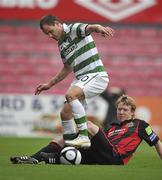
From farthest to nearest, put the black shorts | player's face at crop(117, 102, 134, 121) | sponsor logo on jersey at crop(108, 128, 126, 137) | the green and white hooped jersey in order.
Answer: the green and white hooped jersey, sponsor logo on jersey at crop(108, 128, 126, 137), player's face at crop(117, 102, 134, 121), the black shorts

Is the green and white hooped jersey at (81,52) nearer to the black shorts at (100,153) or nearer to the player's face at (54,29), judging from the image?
the player's face at (54,29)

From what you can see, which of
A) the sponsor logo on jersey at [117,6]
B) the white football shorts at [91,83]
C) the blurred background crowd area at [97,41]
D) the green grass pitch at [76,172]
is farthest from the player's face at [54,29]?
the sponsor logo on jersey at [117,6]

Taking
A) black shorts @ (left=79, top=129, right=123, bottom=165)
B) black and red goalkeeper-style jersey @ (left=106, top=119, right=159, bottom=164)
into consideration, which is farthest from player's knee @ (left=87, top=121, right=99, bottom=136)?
black and red goalkeeper-style jersey @ (left=106, top=119, right=159, bottom=164)

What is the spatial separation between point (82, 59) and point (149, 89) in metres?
9.64

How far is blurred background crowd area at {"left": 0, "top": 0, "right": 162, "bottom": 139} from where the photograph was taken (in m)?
17.4

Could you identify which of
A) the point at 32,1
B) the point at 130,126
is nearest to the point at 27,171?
the point at 130,126

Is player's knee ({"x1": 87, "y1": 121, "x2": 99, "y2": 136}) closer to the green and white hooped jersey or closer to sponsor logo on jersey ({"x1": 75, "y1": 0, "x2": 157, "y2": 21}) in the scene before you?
the green and white hooped jersey

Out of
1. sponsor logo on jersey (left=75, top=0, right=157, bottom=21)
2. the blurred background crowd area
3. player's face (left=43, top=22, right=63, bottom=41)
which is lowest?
the blurred background crowd area

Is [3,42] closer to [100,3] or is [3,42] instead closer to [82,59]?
[100,3]

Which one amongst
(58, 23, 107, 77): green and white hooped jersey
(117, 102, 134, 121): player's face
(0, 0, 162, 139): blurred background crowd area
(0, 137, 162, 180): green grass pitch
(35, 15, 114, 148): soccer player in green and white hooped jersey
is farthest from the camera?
(0, 0, 162, 139): blurred background crowd area

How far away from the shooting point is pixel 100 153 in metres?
7.68

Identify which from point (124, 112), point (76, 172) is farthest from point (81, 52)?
point (76, 172)

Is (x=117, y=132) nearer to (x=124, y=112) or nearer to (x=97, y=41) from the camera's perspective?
(x=124, y=112)

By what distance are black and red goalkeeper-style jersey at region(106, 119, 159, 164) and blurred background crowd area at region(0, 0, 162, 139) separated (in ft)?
30.4
